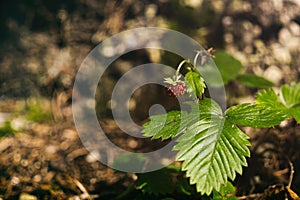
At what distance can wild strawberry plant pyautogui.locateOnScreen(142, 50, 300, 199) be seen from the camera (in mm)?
1214

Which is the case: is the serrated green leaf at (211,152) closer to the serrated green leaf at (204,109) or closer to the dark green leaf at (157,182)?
the serrated green leaf at (204,109)

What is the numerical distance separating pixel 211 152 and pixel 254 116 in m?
0.21

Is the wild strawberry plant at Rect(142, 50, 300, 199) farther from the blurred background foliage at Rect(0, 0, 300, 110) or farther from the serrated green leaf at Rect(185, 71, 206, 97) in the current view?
the blurred background foliage at Rect(0, 0, 300, 110)

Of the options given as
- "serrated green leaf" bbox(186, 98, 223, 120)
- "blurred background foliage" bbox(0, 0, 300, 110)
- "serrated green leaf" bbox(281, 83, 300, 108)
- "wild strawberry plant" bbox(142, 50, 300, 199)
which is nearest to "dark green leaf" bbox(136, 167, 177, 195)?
"wild strawberry plant" bbox(142, 50, 300, 199)

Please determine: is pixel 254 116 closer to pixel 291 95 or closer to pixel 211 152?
pixel 211 152

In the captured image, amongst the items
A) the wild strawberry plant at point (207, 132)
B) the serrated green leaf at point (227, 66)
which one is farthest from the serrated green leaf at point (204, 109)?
the serrated green leaf at point (227, 66)

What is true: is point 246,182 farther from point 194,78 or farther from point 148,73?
point 148,73

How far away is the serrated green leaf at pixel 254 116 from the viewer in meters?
1.26

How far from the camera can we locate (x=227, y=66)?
208cm

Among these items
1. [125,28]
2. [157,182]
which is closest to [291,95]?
[157,182]

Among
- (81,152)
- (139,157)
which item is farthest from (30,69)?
(139,157)

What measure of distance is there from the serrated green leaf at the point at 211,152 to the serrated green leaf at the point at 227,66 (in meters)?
0.77

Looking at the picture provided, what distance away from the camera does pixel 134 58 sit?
2.67m

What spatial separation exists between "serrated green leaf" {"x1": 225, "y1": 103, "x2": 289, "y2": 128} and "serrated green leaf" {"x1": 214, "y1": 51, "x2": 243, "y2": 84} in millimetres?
676
